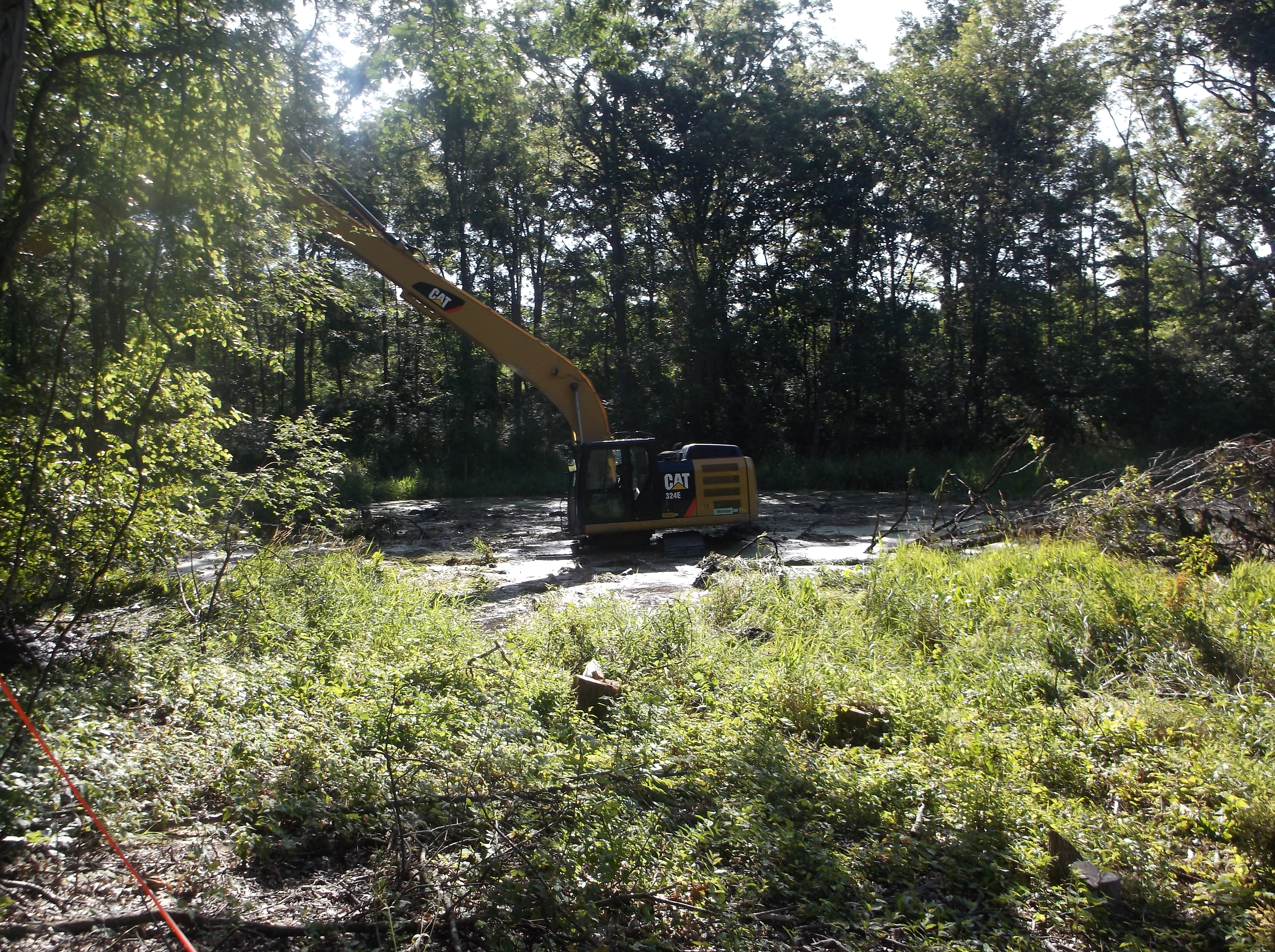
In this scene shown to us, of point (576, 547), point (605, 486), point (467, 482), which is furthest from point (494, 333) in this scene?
point (467, 482)

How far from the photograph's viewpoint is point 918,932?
3.30 meters

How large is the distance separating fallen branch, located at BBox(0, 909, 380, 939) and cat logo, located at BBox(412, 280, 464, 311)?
10843 mm

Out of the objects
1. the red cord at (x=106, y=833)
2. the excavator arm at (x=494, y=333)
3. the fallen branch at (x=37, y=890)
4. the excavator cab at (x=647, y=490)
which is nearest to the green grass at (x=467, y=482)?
the excavator arm at (x=494, y=333)

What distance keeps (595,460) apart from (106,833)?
401 inches

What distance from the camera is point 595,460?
1320cm

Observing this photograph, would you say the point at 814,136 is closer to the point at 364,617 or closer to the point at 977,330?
the point at 977,330

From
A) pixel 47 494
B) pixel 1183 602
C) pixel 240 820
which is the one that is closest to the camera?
pixel 240 820

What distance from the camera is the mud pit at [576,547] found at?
10391 millimetres

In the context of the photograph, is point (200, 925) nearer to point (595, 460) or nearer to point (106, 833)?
point (106, 833)

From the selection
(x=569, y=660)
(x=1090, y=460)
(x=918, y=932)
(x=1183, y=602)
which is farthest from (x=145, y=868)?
(x=1090, y=460)

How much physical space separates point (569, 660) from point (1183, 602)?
4.41 meters

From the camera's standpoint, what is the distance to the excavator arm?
12.8 metres

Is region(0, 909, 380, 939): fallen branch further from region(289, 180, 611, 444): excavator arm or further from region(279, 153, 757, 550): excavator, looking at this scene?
region(289, 180, 611, 444): excavator arm

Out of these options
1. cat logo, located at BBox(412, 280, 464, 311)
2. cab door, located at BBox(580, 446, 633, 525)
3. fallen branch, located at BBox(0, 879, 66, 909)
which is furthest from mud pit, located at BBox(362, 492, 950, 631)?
fallen branch, located at BBox(0, 879, 66, 909)
